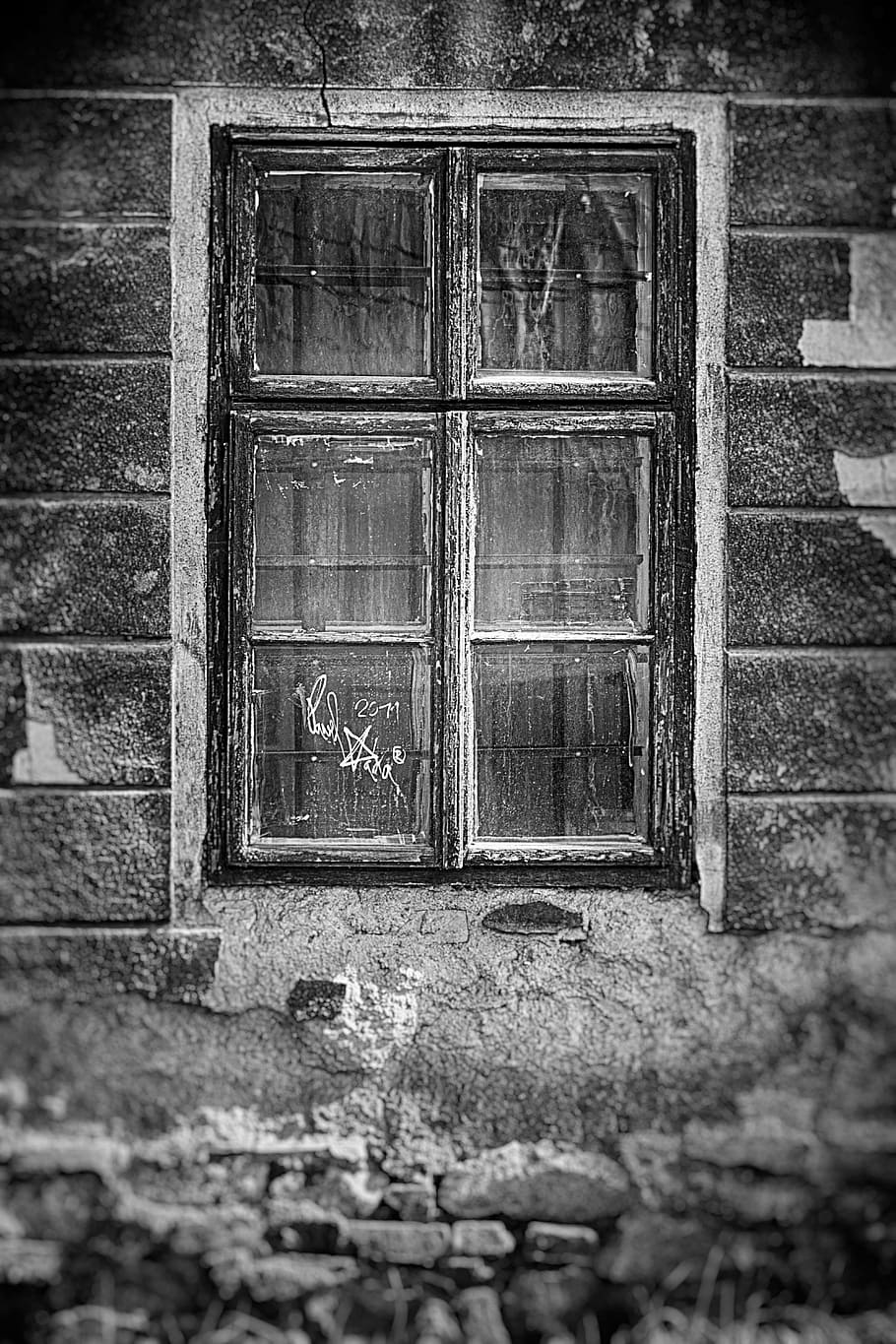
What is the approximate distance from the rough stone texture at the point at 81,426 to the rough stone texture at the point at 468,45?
56 centimetres

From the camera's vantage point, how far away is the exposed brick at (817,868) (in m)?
2.20

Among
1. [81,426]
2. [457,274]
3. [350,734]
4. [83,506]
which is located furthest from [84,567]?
[457,274]

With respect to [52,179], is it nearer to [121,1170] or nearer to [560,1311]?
[121,1170]

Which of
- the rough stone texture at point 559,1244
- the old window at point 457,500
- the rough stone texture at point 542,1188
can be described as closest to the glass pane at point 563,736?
the old window at point 457,500

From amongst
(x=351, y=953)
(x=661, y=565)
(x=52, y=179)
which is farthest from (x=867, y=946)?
(x=52, y=179)

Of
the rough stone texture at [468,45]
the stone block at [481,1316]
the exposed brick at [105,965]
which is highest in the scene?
the rough stone texture at [468,45]

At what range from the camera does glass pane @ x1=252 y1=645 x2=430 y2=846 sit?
7.39 ft

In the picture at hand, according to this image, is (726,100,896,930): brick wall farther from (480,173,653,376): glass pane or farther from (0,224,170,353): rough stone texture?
(0,224,170,353): rough stone texture

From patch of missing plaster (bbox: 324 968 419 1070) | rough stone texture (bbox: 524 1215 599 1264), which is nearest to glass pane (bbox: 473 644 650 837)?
patch of missing plaster (bbox: 324 968 419 1070)

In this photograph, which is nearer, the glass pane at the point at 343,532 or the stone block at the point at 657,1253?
the stone block at the point at 657,1253

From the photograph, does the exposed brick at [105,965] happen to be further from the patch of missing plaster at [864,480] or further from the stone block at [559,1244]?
the patch of missing plaster at [864,480]

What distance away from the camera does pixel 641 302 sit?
227 cm

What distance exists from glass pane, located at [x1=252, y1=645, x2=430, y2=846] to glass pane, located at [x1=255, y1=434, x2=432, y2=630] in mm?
82

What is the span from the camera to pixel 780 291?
86.9 inches
